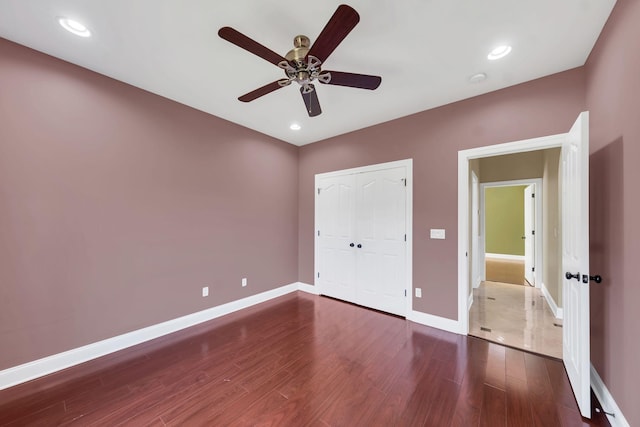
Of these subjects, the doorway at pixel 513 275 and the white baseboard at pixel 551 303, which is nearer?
the doorway at pixel 513 275

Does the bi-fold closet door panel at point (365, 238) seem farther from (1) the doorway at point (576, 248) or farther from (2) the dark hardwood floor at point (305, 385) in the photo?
(1) the doorway at point (576, 248)

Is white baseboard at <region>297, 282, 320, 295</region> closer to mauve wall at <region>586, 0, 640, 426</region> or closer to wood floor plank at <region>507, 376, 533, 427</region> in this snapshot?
wood floor plank at <region>507, 376, 533, 427</region>

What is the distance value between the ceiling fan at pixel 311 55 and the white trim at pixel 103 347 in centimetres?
271

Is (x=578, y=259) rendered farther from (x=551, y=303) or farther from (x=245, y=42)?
(x=245, y=42)

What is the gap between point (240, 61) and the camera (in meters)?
2.14

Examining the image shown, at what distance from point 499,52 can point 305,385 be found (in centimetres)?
326

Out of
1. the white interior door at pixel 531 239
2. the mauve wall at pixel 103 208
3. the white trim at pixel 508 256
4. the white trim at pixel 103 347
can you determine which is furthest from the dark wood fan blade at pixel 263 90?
the white trim at pixel 508 256

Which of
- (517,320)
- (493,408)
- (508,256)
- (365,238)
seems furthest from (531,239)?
(493,408)

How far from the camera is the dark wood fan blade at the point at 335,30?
1.25 metres

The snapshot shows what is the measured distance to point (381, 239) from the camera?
351 centimetres

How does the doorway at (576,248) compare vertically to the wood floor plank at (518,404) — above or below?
above

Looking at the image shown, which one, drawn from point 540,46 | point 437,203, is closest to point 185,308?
point 437,203

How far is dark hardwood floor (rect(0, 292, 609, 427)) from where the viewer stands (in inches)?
64.5

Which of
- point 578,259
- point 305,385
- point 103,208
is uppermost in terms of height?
point 103,208
